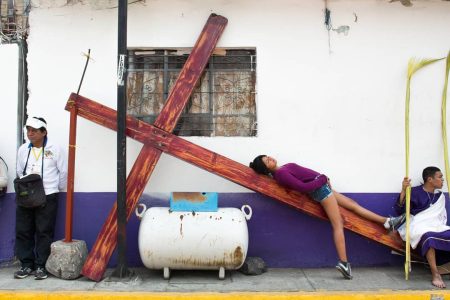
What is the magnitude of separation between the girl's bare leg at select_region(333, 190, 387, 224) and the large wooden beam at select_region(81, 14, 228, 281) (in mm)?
1999

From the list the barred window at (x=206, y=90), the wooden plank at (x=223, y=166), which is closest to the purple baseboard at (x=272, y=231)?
the wooden plank at (x=223, y=166)

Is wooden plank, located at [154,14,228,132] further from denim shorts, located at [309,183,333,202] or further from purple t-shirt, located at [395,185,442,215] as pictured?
purple t-shirt, located at [395,185,442,215]

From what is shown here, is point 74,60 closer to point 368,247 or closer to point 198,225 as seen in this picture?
point 198,225

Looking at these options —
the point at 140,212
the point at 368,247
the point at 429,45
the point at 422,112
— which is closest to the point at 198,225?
the point at 140,212

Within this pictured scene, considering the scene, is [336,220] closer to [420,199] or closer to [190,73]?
[420,199]

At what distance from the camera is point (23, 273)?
4828mm

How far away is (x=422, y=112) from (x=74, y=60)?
4103mm

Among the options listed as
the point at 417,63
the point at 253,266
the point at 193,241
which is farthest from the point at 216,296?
the point at 417,63

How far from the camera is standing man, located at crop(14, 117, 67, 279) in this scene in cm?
489

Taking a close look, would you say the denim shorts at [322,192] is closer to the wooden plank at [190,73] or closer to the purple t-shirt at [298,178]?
the purple t-shirt at [298,178]

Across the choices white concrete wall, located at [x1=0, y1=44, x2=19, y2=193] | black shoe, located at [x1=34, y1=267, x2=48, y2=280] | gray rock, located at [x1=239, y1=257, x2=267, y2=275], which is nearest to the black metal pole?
black shoe, located at [x1=34, y1=267, x2=48, y2=280]

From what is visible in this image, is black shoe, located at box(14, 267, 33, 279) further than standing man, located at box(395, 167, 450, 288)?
Yes

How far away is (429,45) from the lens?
5.38 meters

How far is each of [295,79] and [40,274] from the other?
351cm
